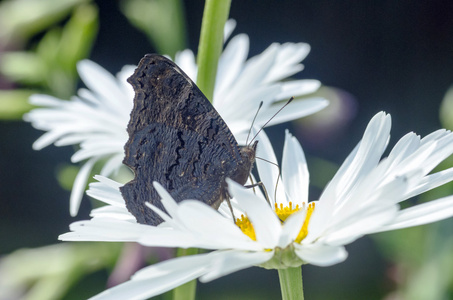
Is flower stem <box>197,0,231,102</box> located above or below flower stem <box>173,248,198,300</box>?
above

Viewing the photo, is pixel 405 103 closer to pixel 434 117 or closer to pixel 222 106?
pixel 434 117

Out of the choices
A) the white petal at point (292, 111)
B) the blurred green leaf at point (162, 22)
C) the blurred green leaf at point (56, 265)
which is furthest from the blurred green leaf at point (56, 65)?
the white petal at point (292, 111)

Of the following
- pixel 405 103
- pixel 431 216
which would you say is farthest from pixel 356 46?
pixel 431 216

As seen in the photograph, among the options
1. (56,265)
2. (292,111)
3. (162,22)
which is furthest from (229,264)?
(162,22)

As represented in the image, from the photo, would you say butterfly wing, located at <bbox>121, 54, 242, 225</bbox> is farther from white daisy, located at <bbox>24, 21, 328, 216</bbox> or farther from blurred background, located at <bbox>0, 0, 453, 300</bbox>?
blurred background, located at <bbox>0, 0, 453, 300</bbox>

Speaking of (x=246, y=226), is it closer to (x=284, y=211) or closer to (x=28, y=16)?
(x=284, y=211)

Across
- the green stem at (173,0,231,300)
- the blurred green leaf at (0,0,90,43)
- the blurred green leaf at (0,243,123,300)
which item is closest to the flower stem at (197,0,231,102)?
the green stem at (173,0,231,300)
